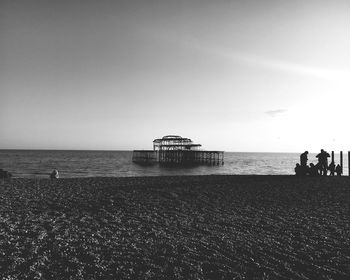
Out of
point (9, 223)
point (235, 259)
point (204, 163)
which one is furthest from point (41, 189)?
point (204, 163)

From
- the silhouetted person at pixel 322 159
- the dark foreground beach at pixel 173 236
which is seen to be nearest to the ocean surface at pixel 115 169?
the silhouetted person at pixel 322 159

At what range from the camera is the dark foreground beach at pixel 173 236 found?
15.5ft

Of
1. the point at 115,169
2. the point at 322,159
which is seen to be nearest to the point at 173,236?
the point at 322,159

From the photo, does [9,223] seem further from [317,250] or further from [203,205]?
[317,250]

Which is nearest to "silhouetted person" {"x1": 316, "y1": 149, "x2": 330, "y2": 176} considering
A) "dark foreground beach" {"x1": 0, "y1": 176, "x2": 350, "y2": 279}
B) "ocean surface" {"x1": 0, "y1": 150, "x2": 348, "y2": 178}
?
"dark foreground beach" {"x1": 0, "y1": 176, "x2": 350, "y2": 279}

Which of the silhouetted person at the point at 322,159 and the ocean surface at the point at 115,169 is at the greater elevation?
the silhouetted person at the point at 322,159

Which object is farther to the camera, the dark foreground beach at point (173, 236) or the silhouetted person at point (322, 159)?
the silhouetted person at point (322, 159)

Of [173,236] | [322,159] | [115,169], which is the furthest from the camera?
[115,169]

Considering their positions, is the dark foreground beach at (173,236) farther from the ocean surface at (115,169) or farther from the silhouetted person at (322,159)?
the ocean surface at (115,169)

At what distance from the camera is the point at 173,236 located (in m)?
6.54

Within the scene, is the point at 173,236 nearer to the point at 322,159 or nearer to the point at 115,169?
the point at 322,159

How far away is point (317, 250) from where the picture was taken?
18.9 ft

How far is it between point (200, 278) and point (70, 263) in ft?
7.27

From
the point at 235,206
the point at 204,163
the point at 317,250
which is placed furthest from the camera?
the point at 204,163
